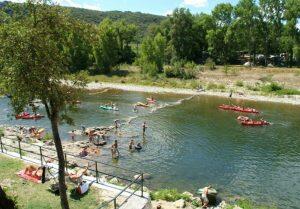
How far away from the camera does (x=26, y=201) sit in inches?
812

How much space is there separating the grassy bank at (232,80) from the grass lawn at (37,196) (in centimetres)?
6147

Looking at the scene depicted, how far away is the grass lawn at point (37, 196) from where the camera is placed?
66.3ft

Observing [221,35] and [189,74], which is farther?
[221,35]

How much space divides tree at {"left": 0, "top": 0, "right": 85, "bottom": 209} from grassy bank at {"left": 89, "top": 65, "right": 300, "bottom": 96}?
6552 centimetres

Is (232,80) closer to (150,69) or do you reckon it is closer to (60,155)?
(150,69)

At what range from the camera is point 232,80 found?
292 ft

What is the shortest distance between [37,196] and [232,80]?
7265 cm

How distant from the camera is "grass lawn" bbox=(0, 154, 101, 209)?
20.2 meters

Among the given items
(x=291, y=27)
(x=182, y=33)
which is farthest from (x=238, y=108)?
(x=182, y=33)

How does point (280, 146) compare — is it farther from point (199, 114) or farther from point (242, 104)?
point (242, 104)

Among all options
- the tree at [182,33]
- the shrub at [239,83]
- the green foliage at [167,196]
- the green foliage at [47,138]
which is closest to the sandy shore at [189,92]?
the shrub at [239,83]

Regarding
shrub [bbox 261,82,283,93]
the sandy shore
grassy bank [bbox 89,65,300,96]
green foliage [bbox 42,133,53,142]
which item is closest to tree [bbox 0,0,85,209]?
green foliage [bbox 42,133,53,142]

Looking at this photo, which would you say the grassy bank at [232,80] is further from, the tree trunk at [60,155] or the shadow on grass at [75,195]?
the tree trunk at [60,155]

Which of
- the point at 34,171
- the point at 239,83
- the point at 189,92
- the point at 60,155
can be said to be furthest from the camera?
the point at 239,83
